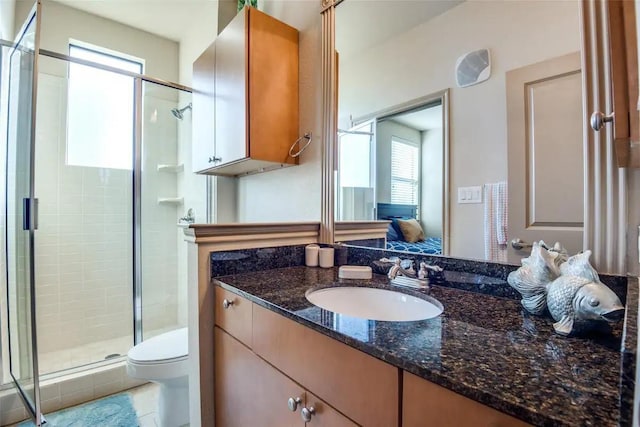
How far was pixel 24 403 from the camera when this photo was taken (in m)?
1.67

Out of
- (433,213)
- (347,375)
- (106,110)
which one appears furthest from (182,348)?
(106,110)

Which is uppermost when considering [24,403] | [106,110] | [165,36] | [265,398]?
[165,36]

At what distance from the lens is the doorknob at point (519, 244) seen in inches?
35.3

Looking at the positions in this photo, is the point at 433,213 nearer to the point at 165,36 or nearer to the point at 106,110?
the point at 106,110

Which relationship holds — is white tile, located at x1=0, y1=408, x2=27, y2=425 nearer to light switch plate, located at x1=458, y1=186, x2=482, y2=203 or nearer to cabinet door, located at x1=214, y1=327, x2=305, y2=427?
cabinet door, located at x1=214, y1=327, x2=305, y2=427

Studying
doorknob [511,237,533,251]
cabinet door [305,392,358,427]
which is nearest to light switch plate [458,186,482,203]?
doorknob [511,237,533,251]

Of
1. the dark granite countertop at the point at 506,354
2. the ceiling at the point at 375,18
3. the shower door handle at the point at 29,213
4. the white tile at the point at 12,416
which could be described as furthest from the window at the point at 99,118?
A: the dark granite countertop at the point at 506,354

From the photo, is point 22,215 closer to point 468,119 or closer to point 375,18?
point 375,18

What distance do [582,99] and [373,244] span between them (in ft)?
2.77

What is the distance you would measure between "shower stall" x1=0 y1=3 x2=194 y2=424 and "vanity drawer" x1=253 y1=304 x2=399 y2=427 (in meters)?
1.86

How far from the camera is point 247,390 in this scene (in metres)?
0.98

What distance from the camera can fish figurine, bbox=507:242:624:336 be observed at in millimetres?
580

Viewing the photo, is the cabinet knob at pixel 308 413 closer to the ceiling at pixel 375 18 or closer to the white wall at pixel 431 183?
the white wall at pixel 431 183

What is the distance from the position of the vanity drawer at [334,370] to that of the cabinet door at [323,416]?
0.01 meters
